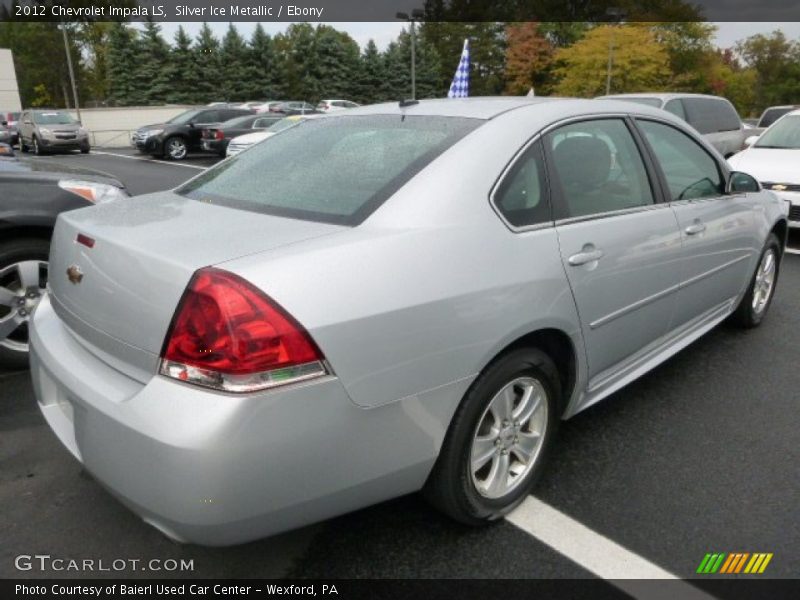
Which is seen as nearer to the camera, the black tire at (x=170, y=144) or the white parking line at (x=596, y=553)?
the white parking line at (x=596, y=553)

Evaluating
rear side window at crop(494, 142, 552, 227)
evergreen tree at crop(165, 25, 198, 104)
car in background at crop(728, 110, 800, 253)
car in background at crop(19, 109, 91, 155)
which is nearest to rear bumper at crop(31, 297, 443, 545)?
rear side window at crop(494, 142, 552, 227)

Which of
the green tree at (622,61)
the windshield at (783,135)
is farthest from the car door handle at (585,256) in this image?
the green tree at (622,61)

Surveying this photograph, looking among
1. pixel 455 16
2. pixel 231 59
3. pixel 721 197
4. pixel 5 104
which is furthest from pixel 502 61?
pixel 721 197

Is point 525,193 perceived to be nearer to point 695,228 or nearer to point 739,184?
point 695,228

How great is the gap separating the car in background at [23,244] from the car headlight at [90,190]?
0.02 meters

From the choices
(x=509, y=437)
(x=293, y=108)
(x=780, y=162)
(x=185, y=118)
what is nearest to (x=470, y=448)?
(x=509, y=437)

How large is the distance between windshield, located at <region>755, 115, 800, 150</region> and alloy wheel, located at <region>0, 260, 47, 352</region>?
27.3 ft

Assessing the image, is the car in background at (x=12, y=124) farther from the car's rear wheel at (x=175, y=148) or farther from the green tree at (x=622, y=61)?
the green tree at (x=622, y=61)

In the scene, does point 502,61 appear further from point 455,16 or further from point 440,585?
point 440,585

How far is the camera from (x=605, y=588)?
7.07 feet

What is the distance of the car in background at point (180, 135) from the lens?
20.4 meters

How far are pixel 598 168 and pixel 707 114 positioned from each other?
34.2ft

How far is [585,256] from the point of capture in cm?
254

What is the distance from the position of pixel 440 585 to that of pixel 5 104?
5591 cm
